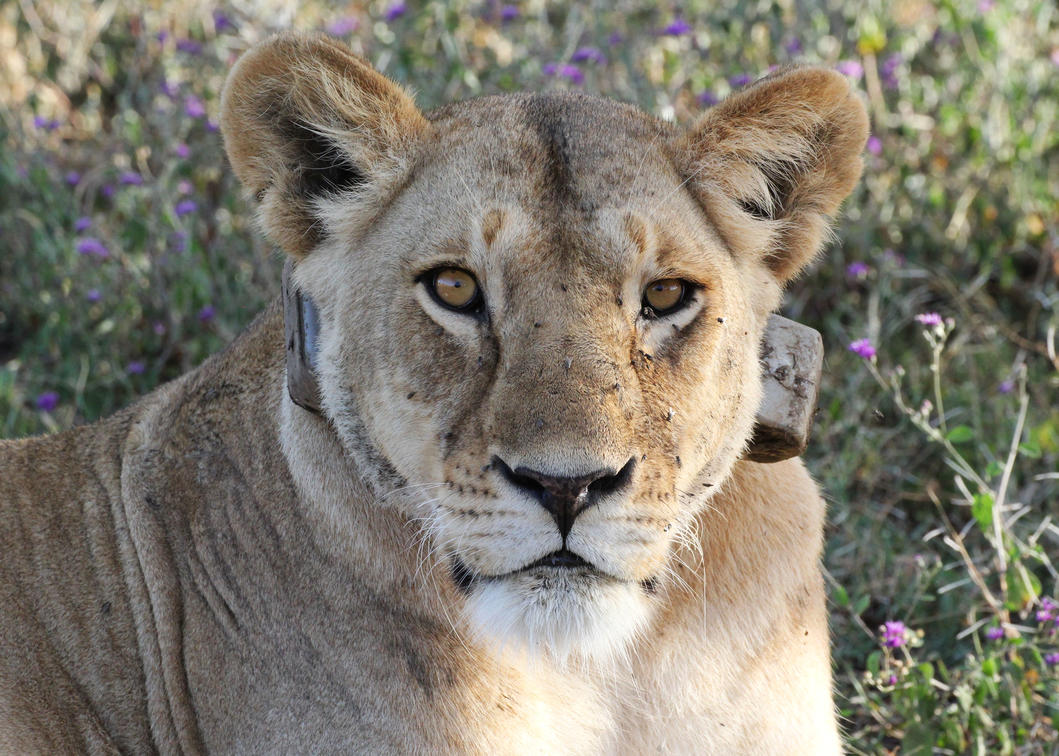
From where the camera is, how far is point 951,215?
6004mm

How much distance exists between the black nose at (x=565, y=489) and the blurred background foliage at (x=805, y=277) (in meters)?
1.81

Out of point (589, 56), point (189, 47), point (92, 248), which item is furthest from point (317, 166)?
point (189, 47)

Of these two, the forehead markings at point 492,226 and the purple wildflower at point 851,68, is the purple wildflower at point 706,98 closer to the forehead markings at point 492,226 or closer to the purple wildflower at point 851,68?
the purple wildflower at point 851,68

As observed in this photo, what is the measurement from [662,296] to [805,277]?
10.3ft

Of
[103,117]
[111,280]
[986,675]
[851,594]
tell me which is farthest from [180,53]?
[986,675]

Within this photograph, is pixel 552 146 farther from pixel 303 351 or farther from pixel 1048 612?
pixel 1048 612

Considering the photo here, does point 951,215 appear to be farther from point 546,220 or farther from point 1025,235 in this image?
point 546,220

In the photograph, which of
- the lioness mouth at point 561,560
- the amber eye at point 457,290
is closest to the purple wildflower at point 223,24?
the amber eye at point 457,290

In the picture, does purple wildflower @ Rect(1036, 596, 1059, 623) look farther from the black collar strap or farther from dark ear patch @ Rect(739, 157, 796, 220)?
the black collar strap

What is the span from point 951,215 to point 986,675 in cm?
299

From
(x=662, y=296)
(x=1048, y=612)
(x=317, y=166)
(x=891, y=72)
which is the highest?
(x=317, y=166)

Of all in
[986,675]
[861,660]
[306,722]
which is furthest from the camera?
[861,660]

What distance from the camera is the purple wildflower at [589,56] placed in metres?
5.70

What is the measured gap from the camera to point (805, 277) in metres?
5.73
